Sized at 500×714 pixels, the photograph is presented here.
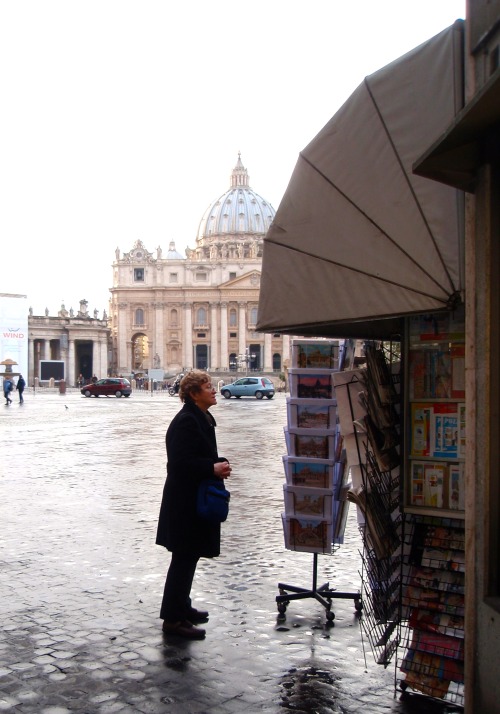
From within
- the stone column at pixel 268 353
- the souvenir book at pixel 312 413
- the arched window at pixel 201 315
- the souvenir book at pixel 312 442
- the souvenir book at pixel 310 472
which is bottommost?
the souvenir book at pixel 310 472

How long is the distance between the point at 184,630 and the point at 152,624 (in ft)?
1.29

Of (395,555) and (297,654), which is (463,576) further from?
(297,654)

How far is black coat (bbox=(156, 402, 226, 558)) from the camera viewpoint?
5.50 meters

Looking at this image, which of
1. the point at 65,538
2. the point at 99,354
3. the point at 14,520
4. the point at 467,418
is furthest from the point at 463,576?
the point at 99,354

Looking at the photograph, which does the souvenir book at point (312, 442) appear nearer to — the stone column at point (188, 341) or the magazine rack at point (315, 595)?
the magazine rack at point (315, 595)

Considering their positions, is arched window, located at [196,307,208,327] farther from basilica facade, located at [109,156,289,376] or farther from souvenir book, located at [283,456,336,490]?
souvenir book, located at [283,456,336,490]

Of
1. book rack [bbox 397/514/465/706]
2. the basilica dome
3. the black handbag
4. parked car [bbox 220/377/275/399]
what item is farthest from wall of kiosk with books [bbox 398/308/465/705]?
the basilica dome

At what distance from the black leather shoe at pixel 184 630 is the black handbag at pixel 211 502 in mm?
685

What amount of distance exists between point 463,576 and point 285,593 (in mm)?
2154

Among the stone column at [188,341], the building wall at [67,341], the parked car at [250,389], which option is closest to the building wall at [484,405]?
the parked car at [250,389]

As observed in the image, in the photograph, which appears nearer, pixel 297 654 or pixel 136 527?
pixel 297 654

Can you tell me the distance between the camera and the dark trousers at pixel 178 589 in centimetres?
554

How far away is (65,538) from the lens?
27.9ft

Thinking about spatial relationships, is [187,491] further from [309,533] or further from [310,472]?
[309,533]
